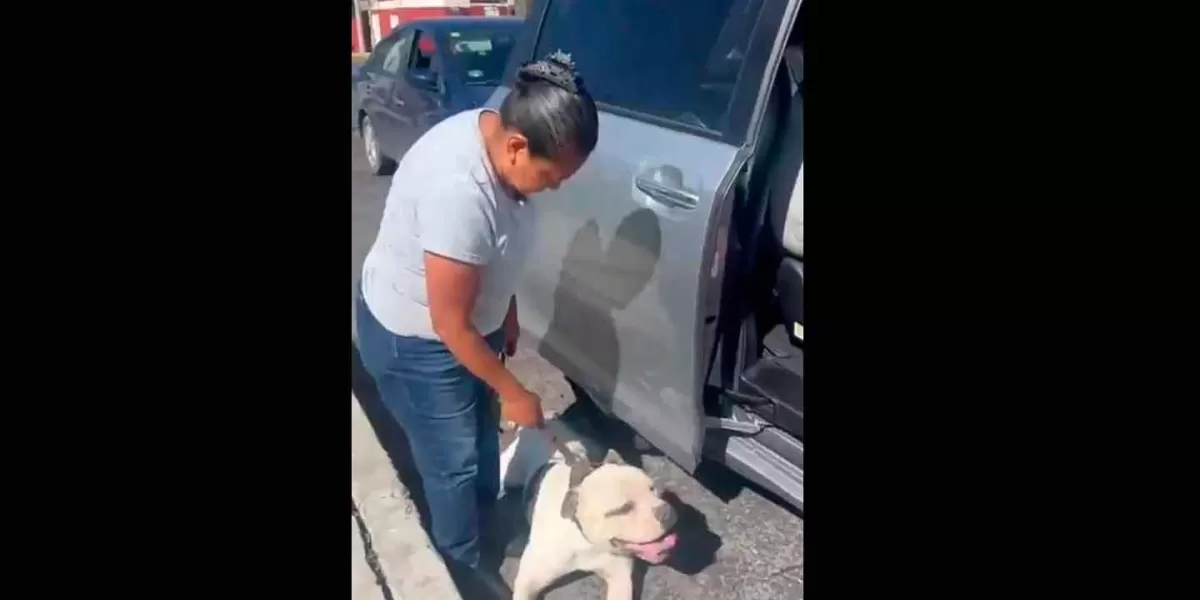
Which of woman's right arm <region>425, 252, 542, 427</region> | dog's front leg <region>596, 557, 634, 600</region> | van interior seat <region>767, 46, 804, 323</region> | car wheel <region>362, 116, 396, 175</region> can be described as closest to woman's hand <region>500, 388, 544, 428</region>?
woman's right arm <region>425, 252, 542, 427</region>

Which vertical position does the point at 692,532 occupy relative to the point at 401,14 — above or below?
below

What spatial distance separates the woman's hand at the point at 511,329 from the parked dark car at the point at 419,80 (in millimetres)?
254

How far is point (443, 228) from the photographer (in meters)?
1.14

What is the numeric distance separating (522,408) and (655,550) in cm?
28

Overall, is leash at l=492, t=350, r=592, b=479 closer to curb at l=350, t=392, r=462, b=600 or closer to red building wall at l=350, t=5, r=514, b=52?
curb at l=350, t=392, r=462, b=600

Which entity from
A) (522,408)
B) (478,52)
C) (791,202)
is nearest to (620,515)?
(522,408)

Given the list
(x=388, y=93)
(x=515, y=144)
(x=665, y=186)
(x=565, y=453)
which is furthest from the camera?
(x=665, y=186)

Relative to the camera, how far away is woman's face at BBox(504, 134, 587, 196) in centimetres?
114

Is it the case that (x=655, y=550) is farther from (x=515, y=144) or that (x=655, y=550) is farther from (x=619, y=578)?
(x=515, y=144)
